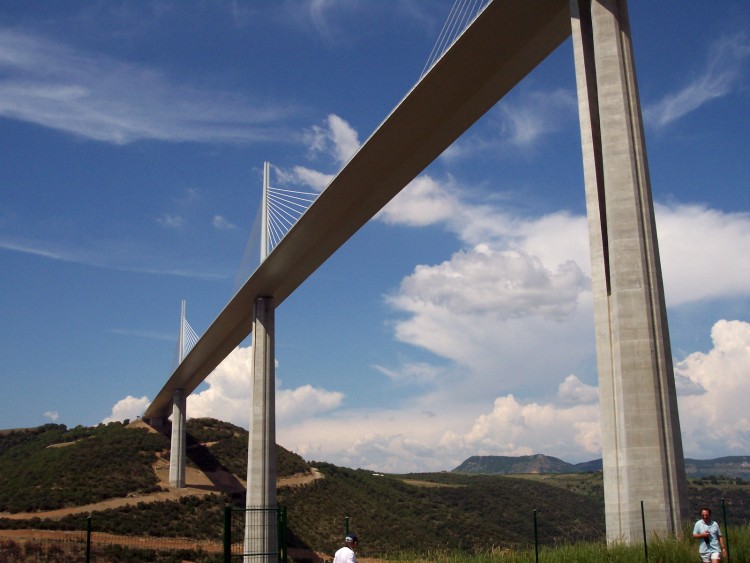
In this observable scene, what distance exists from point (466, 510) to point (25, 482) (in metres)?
40.4

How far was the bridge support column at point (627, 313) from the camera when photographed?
56.4ft

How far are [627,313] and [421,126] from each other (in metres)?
12.1

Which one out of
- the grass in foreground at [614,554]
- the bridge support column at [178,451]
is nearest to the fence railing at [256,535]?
the grass in foreground at [614,554]

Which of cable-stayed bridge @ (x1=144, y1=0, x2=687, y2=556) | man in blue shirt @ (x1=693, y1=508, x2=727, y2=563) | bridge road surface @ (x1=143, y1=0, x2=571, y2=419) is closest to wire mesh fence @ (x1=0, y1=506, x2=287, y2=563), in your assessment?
bridge road surface @ (x1=143, y1=0, x2=571, y2=419)

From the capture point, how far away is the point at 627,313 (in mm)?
17719

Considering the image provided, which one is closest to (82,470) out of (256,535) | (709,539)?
(256,535)

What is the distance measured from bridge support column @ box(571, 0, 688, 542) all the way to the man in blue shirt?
3147mm

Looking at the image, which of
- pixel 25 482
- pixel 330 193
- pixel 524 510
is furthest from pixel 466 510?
pixel 330 193

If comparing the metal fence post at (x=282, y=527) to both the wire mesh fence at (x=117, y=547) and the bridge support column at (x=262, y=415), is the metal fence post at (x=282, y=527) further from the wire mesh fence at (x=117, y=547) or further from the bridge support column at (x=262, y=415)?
the bridge support column at (x=262, y=415)

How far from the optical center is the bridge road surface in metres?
21.6

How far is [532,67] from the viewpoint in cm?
2355

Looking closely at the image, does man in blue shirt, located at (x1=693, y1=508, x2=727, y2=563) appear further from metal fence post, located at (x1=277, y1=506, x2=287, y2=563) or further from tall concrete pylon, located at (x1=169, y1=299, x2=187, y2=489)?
tall concrete pylon, located at (x1=169, y1=299, x2=187, y2=489)

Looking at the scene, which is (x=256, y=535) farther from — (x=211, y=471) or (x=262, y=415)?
(x=211, y=471)

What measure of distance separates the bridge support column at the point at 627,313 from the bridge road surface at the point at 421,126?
2416mm
